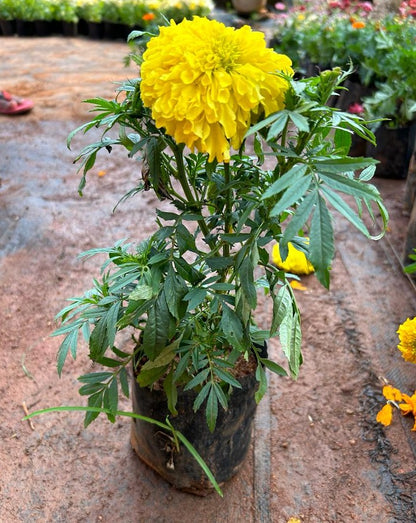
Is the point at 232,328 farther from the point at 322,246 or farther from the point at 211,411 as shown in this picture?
the point at 322,246

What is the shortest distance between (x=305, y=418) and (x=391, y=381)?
412 millimetres

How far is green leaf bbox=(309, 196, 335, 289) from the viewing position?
0.84 metres

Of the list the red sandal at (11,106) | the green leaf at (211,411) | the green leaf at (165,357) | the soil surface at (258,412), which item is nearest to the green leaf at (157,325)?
the green leaf at (165,357)

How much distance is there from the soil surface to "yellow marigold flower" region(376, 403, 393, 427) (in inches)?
1.1

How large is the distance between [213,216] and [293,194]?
0.49 metres

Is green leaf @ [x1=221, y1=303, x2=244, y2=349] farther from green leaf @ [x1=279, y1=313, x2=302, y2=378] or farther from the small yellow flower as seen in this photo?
the small yellow flower

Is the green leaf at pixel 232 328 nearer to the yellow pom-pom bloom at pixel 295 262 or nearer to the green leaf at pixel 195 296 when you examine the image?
the green leaf at pixel 195 296

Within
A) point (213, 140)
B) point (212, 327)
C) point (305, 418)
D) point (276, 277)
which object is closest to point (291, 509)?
point (305, 418)

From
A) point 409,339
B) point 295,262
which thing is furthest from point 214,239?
point 295,262

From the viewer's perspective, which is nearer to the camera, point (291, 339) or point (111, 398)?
point (291, 339)

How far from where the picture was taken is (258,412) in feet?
6.63

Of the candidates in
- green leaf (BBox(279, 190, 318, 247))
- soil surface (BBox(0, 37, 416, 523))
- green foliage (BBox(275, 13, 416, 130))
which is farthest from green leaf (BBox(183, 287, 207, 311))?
green foliage (BBox(275, 13, 416, 130))

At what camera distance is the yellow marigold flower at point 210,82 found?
93 cm

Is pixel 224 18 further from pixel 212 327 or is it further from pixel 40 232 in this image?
pixel 212 327
